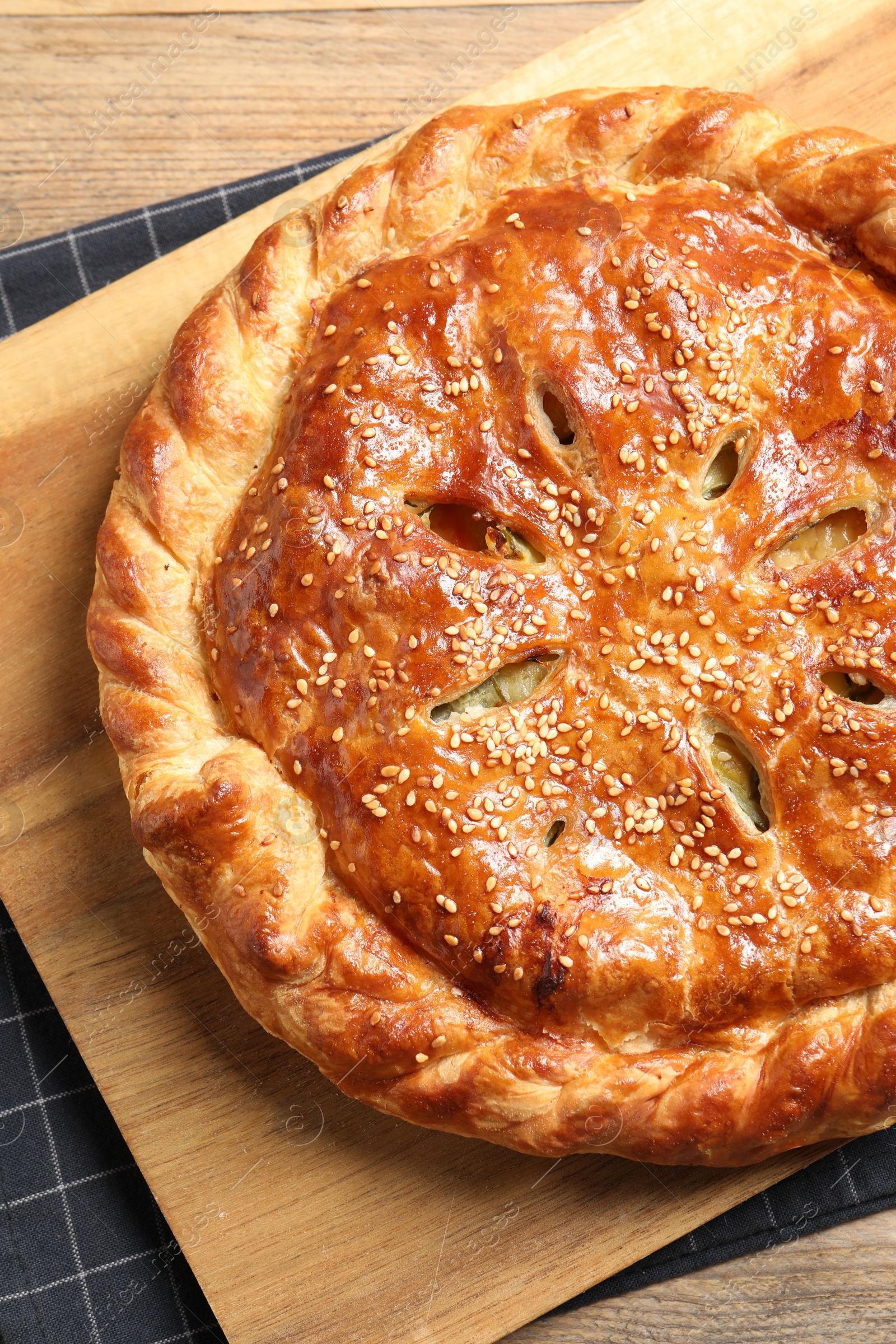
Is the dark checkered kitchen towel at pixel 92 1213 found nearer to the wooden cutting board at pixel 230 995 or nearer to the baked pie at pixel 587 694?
the wooden cutting board at pixel 230 995

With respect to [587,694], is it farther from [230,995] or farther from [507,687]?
[230,995]

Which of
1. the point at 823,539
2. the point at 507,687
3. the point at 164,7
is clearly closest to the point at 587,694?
the point at 507,687

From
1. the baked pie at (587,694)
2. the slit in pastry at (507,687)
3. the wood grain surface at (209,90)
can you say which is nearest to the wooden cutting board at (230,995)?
the baked pie at (587,694)

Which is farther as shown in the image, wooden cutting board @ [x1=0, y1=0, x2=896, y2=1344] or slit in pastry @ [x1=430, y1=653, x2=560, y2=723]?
wooden cutting board @ [x1=0, y1=0, x2=896, y2=1344]

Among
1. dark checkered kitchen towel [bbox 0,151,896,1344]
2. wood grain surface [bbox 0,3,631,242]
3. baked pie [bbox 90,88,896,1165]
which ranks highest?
wood grain surface [bbox 0,3,631,242]

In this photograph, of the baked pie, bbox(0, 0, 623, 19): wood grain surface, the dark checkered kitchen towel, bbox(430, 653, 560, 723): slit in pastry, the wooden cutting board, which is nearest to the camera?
the baked pie

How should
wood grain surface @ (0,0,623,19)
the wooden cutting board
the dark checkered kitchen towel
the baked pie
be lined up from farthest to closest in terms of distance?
wood grain surface @ (0,0,623,19) < the dark checkered kitchen towel < the wooden cutting board < the baked pie

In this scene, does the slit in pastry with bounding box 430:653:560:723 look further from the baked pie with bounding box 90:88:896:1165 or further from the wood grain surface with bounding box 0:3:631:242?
the wood grain surface with bounding box 0:3:631:242

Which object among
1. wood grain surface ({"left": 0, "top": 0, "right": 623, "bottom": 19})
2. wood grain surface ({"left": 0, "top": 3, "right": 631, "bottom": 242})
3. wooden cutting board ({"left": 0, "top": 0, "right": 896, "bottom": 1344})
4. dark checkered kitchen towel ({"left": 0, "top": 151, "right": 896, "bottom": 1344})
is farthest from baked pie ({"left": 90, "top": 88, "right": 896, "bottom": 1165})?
wood grain surface ({"left": 0, "top": 0, "right": 623, "bottom": 19})
